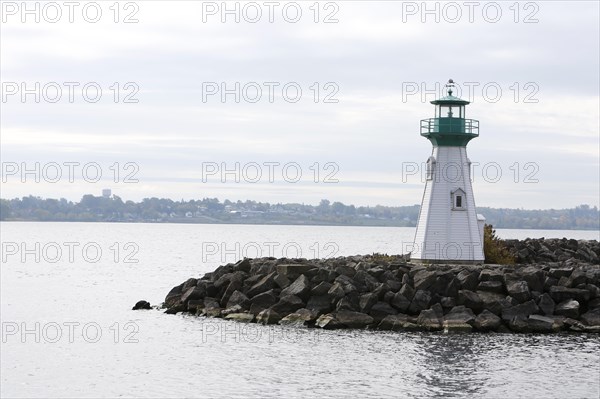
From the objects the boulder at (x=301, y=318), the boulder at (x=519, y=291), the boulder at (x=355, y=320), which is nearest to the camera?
the boulder at (x=355, y=320)

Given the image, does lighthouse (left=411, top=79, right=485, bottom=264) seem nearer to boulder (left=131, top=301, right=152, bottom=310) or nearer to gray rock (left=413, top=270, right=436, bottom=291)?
gray rock (left=413, top=270, right=436, bottom=291)

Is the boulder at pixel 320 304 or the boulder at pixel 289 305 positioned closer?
the boulder at pixel 320 304

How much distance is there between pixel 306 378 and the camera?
22.9 metres

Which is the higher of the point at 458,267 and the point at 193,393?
the point at 458,267

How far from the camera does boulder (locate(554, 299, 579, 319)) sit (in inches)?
1144

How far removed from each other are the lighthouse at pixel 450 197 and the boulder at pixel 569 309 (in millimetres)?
5014

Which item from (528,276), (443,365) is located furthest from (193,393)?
(528,276)

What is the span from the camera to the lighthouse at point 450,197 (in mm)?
33562

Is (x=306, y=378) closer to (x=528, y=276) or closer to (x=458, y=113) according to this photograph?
(x=528, y=276)

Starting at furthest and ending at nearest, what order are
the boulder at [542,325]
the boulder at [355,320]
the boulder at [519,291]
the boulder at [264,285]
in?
the boulder at [264,285]
the boulder at [519,291]
the boulder at [355,320]
the boulder at [542,325]

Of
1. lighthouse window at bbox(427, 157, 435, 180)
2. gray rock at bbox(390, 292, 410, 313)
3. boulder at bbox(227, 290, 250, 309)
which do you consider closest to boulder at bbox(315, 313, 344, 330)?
gray rock at bbox(390, 292, 410, 313)

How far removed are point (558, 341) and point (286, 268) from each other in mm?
9152

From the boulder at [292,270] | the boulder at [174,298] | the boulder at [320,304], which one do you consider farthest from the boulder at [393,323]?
the boulder at [174,298]

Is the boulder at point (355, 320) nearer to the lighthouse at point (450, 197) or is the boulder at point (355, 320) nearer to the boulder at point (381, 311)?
the boulder at point (381, 311)
